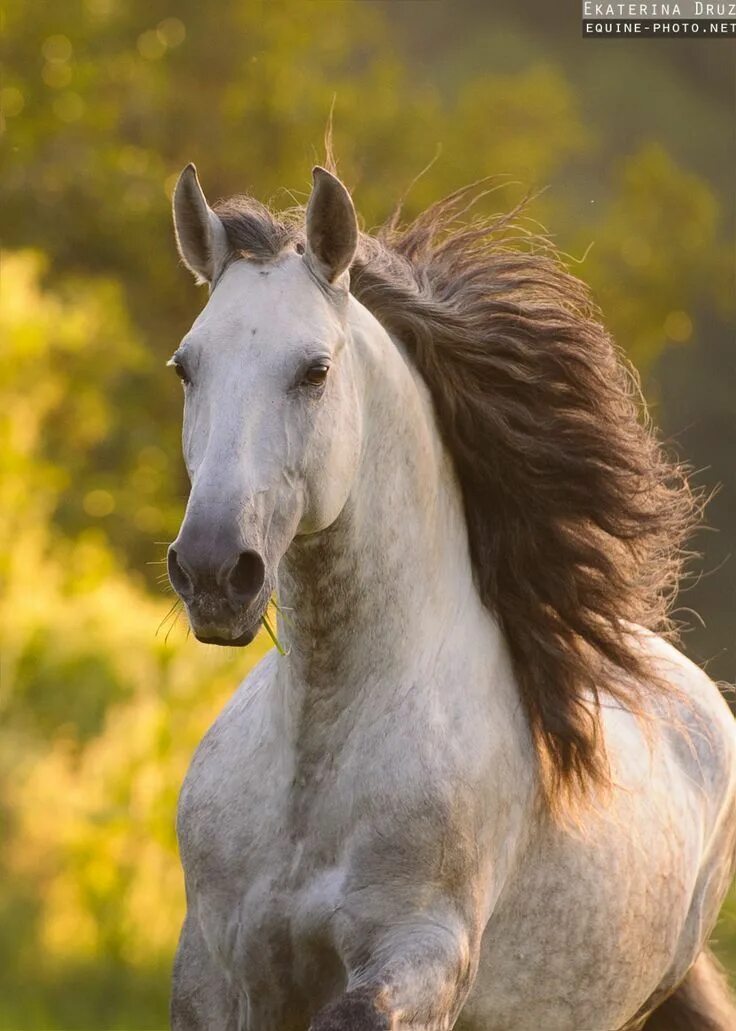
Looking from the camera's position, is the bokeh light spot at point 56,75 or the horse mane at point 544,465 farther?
the bokeh light spot at point 56,75

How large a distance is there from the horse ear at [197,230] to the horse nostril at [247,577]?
830 mm

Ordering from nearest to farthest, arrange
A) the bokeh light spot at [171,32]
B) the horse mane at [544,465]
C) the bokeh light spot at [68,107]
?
the horse mane at [544,465], the bokeh light spot at [68,107], the bokeh light spot at [171,32]

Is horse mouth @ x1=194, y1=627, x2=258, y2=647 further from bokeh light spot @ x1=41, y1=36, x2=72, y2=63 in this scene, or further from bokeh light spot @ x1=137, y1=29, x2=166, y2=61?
bokeh light spot @ x1=137, y1=29, x2=166, y2=61

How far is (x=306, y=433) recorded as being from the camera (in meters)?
3.74

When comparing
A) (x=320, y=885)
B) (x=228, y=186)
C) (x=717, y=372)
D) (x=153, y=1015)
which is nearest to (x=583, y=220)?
(x=717, y=372)

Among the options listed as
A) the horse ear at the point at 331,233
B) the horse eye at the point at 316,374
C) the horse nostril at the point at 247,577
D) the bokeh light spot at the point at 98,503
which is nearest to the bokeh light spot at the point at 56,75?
the bokeh light spot at the point at 98,503

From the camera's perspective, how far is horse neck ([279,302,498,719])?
4066 millimetres

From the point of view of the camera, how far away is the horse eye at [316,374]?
148 inches

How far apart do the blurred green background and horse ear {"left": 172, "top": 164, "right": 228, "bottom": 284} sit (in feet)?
25.1

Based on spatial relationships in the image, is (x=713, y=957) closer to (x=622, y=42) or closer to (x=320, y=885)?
(x=320, y=885)

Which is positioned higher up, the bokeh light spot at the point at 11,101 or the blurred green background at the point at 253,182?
the bokeh light spot at the point at 11,101

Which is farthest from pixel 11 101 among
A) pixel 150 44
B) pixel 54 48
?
pixel 150 44

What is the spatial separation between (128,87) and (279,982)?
823 inches

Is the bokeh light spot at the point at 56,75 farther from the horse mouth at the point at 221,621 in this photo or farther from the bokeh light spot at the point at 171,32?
the horse mouth at the point at 221,621
